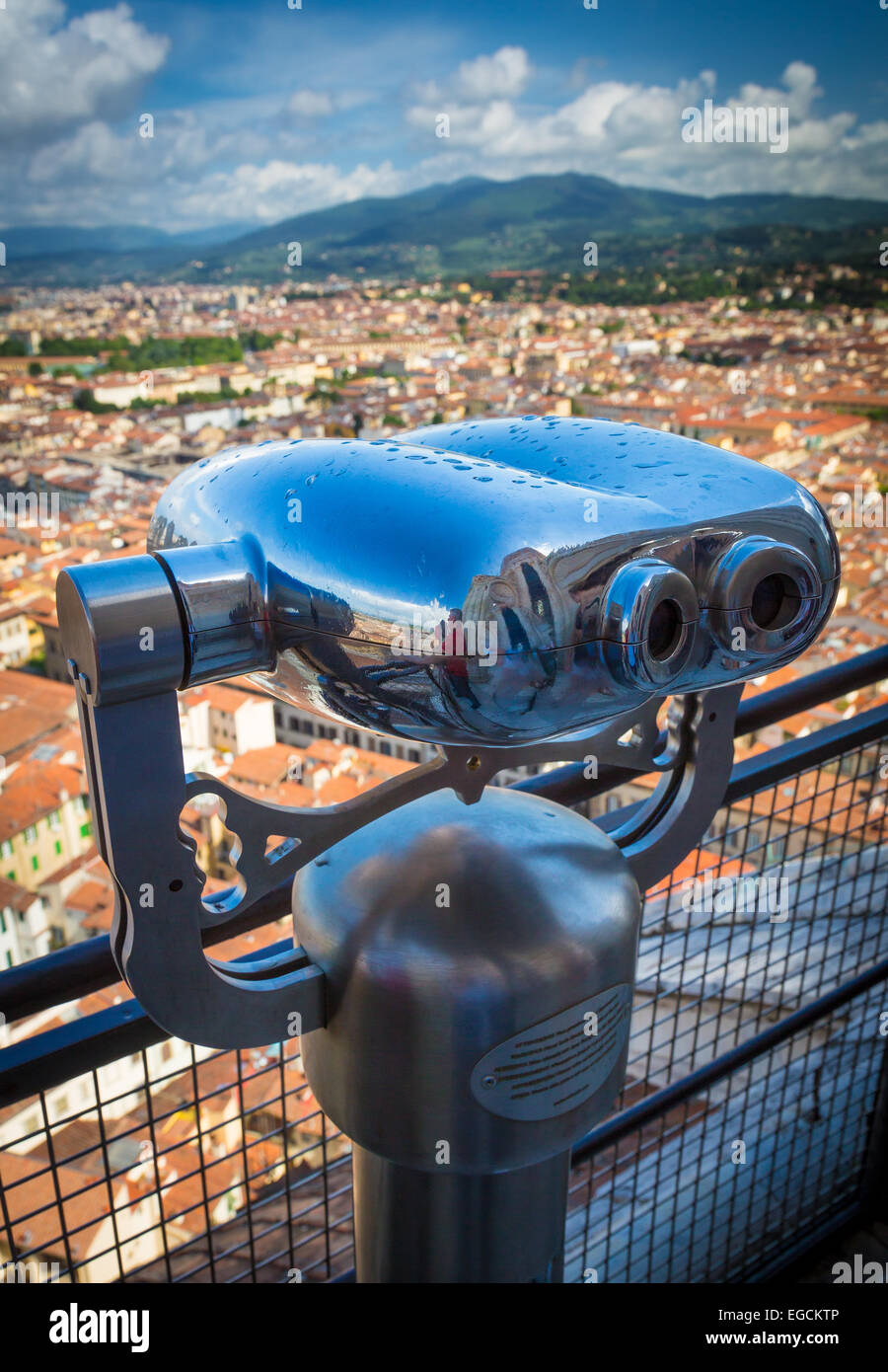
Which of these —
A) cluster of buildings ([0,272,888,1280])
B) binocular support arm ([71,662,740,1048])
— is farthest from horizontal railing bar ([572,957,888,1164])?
binocular support arm ([71,662,740,1048])

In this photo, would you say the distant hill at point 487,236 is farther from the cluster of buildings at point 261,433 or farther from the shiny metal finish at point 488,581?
the shiny metal finish at point 488,581

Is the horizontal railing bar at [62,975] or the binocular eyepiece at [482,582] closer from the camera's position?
the binocular eyepiece at [482,582]

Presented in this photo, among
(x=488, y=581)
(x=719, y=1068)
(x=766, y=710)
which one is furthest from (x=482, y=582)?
(x=719, y=1068)

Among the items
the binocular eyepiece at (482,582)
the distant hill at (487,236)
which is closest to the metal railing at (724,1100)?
the binocular eyepiece at (482,582)

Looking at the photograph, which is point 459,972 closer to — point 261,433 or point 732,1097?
point 732,1097

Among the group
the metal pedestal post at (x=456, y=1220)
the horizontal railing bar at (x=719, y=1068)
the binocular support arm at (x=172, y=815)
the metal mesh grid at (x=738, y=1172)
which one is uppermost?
the binocular support arm at (x=172, y=815)
